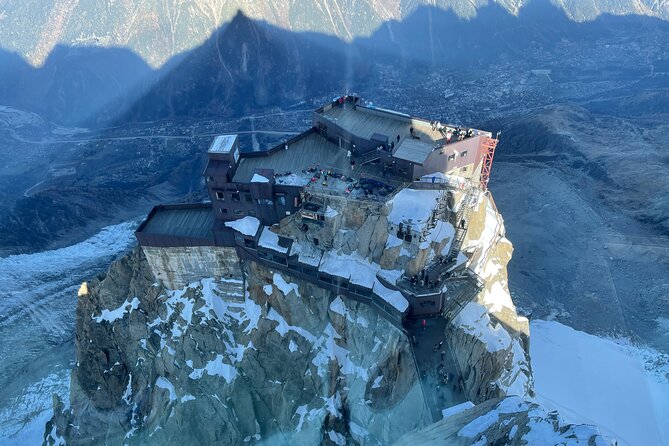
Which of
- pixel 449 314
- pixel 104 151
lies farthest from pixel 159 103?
pixel 449 314

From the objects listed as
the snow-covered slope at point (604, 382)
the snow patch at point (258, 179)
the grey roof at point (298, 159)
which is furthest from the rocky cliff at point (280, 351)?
the snow-covered slope at point (604, 382)

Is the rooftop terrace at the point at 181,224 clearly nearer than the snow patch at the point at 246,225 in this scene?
No

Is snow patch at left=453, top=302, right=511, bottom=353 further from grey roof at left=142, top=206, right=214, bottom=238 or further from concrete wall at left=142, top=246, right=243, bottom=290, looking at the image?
grey roof at left=142, top=206, right=214, bottom=238

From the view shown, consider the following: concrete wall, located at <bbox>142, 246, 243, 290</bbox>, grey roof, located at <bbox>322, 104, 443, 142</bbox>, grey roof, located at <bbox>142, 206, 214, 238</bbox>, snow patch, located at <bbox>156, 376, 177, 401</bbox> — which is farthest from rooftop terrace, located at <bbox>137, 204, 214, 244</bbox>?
grey roof, located at <bbox>322, 104, 443, 142</bbox>

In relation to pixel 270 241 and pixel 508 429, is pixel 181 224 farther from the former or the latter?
pixel 508 429

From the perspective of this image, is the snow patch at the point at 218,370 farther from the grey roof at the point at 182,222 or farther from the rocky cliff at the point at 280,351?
the grey roof at the point at 182,222

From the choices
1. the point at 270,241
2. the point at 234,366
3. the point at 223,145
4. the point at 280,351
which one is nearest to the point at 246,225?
the point at 270,241
